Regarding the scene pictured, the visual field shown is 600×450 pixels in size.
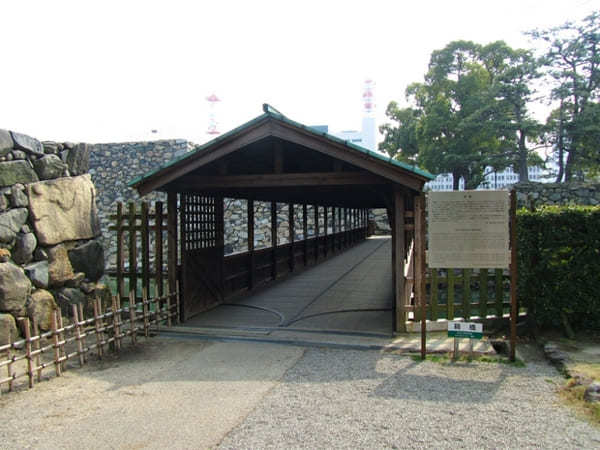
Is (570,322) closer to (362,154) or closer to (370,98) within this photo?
(362,154)

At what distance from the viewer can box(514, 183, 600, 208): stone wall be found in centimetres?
2183

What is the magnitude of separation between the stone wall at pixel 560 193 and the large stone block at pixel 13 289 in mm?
20436

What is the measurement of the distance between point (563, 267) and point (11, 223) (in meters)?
7.16

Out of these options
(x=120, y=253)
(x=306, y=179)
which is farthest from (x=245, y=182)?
(x=120, y=253)

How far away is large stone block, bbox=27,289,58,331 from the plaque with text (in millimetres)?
4958

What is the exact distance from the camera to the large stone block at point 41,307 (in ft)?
20.6

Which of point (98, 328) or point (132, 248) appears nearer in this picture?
point (98, 328)

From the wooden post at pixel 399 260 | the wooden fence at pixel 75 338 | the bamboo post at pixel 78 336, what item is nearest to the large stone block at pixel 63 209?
the wooden fence at pixel 75 338

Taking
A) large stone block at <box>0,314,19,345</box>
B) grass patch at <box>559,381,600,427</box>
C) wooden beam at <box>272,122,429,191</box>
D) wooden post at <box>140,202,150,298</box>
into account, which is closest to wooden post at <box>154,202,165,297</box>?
wooden post at <box>140,202,150,298</box>

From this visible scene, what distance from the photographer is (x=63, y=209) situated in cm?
706

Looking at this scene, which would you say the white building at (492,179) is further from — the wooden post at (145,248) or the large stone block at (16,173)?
the large stone block at (16,173)

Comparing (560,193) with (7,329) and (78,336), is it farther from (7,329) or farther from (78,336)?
(7,329)

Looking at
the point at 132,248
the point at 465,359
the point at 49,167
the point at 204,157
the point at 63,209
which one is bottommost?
the point at 465,359

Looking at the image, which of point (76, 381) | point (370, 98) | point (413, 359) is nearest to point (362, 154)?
point (413, 359)
